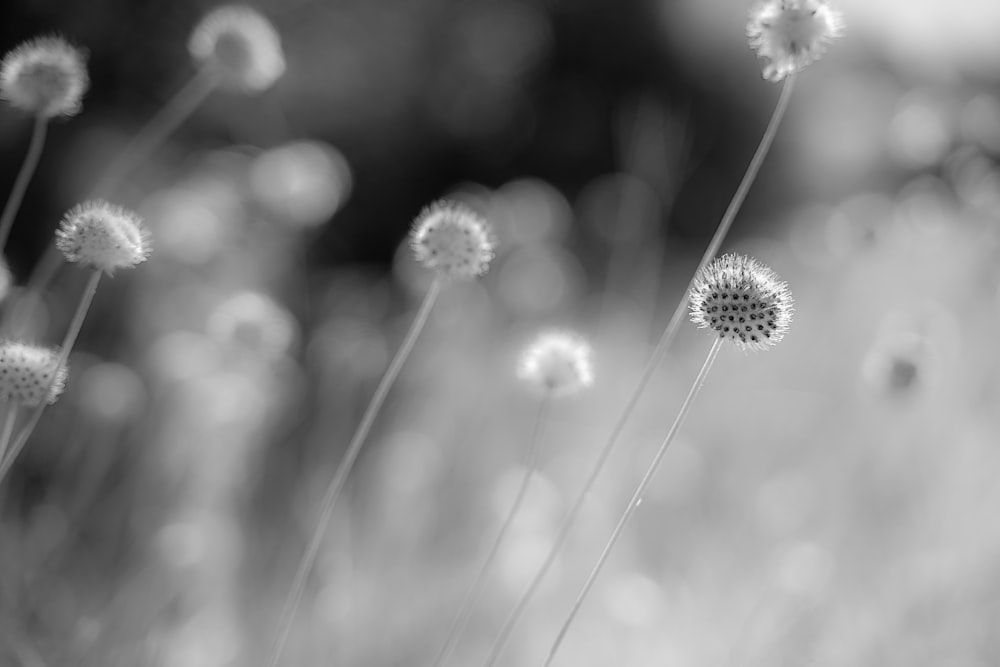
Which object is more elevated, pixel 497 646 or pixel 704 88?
pixel 704 88

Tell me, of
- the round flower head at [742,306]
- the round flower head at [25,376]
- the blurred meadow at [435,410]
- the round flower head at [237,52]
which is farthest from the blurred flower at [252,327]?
the round flower head at [742,306]

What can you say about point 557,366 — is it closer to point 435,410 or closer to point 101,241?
point 101,241

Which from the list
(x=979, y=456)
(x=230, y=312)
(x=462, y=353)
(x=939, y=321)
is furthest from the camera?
(x=462, y=353)

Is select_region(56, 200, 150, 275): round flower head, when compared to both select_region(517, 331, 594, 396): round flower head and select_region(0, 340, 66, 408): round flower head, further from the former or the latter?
select_region(517, 331, 594, 396): round flower head

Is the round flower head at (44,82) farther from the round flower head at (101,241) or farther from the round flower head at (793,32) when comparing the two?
the round flower head at (793,32)

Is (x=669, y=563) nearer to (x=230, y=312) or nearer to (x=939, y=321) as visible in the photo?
(x=939, y=321)

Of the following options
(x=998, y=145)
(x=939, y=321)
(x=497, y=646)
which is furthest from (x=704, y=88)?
(x=497, y=646)
